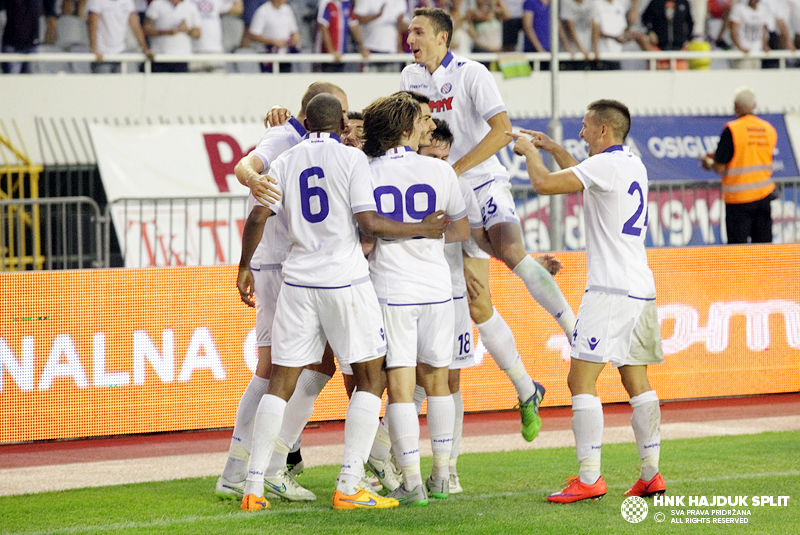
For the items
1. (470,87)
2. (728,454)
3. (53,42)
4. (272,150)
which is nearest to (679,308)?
(728,454)

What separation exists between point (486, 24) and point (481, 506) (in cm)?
1172

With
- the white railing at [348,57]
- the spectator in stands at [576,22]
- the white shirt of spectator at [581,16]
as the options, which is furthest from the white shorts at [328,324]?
the white shirt of spectator at [581,16]

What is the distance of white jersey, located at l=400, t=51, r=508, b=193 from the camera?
6.35m

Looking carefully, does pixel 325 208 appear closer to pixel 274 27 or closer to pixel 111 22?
pixel 111 22

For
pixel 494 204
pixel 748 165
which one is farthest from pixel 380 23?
pixel 494 204

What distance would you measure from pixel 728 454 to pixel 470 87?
3.17 metres

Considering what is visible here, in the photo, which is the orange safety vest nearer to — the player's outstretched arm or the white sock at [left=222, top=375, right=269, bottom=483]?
the player's outstretched arm

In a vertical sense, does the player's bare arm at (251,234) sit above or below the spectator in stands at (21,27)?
below

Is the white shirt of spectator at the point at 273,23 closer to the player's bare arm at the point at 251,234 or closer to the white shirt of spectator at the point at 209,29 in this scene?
the white shirt of spectator at the point at 209,29

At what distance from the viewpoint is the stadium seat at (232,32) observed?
15.4 meters

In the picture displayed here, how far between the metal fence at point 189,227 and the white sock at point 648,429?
5847 mm

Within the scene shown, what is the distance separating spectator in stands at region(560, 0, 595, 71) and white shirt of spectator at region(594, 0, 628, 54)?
165mm

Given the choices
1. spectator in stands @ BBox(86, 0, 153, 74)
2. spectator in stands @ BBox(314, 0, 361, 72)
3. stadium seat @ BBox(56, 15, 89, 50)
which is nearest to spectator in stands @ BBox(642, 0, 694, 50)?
spectator in stands @ BBox(314, 0, 361, 72)

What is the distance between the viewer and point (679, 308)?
959 centimetres
